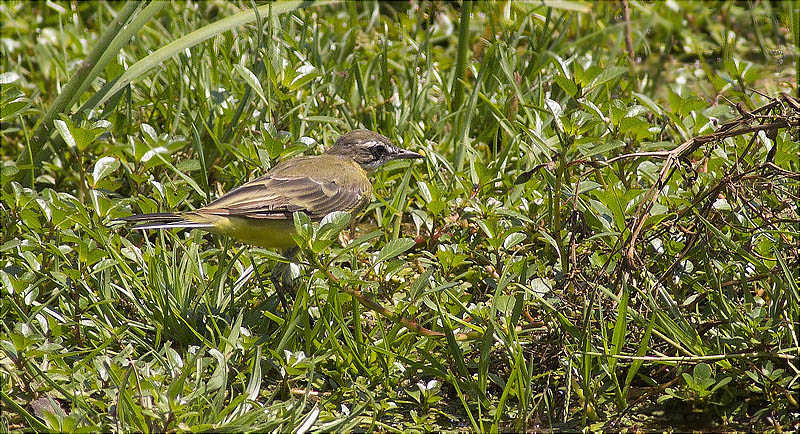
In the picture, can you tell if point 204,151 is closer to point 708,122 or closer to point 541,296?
point 541,296

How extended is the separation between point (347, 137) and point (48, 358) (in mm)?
2162

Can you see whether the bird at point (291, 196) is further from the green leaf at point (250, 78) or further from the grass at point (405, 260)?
the green leaf at point (250, 78)

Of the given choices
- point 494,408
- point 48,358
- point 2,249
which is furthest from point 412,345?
point 2,249

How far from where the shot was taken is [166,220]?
14.0ft

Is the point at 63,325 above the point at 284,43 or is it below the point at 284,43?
below

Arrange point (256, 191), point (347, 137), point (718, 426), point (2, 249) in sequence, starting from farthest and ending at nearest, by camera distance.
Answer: point (347, 137) → point (256, 191) → point (2, 249) → point (718, 426)

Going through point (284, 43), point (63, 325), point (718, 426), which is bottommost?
point (718, 426)

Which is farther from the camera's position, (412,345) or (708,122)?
(708,122)

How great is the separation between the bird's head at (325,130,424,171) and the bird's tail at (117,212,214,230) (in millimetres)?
1227

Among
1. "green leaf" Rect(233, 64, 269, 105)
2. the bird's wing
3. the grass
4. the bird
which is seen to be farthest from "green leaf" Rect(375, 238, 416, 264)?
"green leaf" Rect(233, 64, 269, 105)

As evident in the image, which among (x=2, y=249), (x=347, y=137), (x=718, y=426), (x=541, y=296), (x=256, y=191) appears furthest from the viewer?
(x=347, y=137)

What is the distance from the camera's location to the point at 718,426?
375 centimetres

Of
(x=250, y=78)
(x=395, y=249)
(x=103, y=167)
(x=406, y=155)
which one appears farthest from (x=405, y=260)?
(x=103, y=167)

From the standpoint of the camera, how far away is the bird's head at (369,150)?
209 inches
